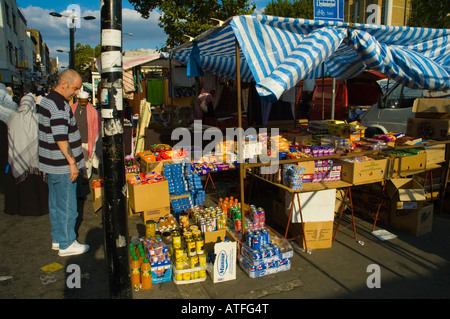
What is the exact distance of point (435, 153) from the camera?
18.2 feet

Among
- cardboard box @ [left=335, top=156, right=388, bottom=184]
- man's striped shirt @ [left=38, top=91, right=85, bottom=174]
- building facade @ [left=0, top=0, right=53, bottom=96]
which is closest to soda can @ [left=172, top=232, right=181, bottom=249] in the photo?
man's striped shirt @ [left=38, top=91, right=85, bottom=174]

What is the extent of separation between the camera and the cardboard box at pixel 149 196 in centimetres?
485

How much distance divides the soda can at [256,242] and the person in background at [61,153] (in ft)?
7.46

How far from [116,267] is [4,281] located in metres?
1.91

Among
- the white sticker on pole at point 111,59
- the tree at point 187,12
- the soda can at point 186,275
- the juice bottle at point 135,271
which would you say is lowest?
the soda can at point 186,275

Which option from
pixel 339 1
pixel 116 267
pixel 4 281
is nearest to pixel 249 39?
pixel 339 1

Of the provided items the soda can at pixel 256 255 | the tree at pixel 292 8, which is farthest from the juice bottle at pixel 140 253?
the tree at pixel 292 8

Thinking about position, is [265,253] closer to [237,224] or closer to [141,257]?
[237,224]

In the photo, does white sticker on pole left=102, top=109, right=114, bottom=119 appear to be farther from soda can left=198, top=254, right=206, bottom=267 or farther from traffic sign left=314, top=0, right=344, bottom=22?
traffic sign left=314, top=0, right=344, bottom=22

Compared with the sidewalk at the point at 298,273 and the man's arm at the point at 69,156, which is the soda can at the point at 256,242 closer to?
the sidewalk at the point at 298,273

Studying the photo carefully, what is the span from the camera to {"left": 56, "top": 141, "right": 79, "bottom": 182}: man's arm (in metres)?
3.72

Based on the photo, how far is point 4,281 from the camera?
3695 millimetres

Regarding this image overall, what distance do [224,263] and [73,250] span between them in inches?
81.3

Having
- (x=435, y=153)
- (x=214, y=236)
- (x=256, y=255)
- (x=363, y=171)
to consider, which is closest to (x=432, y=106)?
(x=435, y=153)
